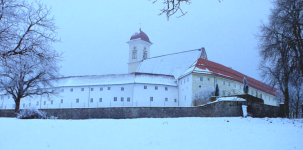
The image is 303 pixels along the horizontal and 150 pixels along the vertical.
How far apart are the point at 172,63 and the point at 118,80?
51.7ft

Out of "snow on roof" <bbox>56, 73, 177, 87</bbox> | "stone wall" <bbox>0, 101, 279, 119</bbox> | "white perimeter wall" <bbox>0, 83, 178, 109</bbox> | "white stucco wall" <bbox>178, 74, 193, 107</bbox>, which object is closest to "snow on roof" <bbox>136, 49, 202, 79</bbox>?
"snow on roof" <bbox>56, 73, 177, 87</bbox>

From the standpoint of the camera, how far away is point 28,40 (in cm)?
1045

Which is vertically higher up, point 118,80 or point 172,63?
point 172,63

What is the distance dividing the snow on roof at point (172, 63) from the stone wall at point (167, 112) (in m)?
24.6

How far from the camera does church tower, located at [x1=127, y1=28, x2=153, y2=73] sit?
7156 centimetres

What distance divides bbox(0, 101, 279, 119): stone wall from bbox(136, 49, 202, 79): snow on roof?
24.6 meters

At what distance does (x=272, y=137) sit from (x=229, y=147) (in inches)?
123

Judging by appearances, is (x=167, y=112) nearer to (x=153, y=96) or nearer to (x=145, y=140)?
(x=145, y=140)

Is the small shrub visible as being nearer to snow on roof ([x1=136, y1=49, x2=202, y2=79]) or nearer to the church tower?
snow on roof ([x1=136, y1=49, x2=202, y2=79])

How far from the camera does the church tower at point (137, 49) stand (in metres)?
71.6

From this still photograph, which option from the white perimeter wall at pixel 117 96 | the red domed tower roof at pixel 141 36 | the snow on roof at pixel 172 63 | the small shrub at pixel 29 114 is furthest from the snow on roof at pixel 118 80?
the red domed tower roof at pixel 141 36

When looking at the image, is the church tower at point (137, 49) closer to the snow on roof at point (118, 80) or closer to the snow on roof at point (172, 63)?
the snow on roof at point (172, 63)

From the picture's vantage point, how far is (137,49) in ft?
237

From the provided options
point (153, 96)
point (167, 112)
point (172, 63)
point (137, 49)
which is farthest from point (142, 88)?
point (137, 49)
